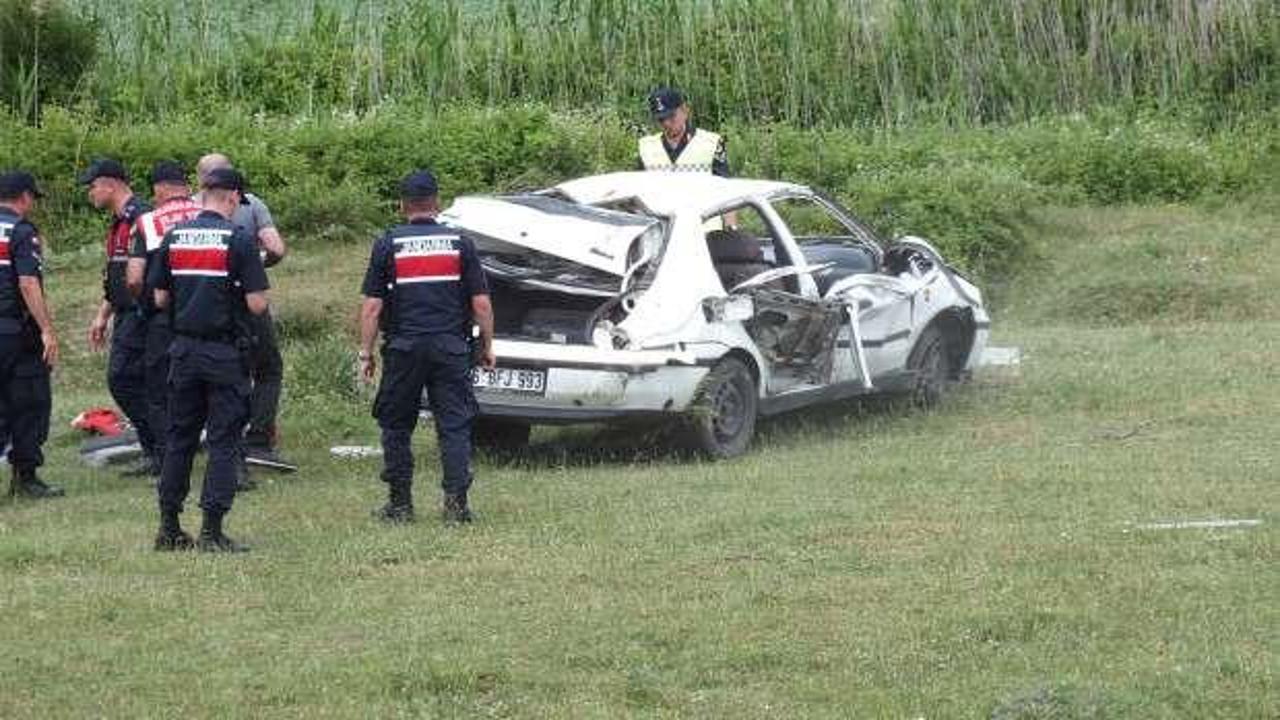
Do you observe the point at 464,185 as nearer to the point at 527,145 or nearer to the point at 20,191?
the point at 527,145

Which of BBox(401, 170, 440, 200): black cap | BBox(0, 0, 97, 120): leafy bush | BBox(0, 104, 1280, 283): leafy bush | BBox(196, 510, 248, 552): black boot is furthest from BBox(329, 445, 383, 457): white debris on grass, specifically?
BBox(0, 0, 97, 120): leafy bush

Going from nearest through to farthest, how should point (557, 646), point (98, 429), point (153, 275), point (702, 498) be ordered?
1. point (557, 646)
2. point (153, 275)
3. point (702, 498)
4. point (98, 429)

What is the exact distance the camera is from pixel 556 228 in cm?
1225

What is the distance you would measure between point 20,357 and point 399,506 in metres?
2.43

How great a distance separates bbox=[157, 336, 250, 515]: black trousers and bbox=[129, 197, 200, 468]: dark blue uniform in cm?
117

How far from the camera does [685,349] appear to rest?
40.2 feet

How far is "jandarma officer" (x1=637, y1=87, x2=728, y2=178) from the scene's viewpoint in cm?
1449

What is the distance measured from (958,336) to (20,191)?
574 centimetres

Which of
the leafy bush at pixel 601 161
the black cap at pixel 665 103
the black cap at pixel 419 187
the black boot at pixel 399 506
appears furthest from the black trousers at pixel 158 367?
the leafy bush at pixel 601 161

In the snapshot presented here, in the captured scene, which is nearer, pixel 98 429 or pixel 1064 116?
pixel 98 429

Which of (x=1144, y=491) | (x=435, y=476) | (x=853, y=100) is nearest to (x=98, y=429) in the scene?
(x=435, y=476)

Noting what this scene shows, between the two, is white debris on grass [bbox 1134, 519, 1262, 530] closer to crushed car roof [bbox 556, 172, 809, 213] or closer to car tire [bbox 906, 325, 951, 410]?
crushed car roof [bbox 556, 172, 809, 213]

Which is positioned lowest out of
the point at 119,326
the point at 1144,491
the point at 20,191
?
the point at 1144,491

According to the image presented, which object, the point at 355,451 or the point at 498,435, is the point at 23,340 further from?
the point at 498,435
